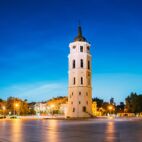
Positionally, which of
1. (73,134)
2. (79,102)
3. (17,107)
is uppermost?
(17,107)

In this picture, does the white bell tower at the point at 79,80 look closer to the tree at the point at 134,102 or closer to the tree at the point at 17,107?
the tree at the point at 134,102

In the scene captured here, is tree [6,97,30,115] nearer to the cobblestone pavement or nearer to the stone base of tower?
the stone base of tower

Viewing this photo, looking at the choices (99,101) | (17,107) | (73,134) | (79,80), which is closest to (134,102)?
(79,80)

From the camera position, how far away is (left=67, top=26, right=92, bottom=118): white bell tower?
101875 millimetres

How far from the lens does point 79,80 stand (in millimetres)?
103500

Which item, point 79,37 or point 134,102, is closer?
point 79,37

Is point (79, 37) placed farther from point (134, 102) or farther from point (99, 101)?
point (99, 101)

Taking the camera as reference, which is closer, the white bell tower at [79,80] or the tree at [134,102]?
the white bell tower at [79,80]

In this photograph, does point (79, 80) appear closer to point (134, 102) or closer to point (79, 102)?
point (79, 102)

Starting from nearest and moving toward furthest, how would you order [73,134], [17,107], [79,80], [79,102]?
[73,134] → [79,102] → [79,80] → [17,107]

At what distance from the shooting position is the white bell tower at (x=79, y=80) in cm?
10188

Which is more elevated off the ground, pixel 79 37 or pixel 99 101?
pixel 79 37

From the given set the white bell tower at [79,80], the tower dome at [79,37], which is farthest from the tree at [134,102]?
the tower dome at [79,37]

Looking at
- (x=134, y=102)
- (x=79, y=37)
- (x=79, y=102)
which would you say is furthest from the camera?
(x=134, y=102)
